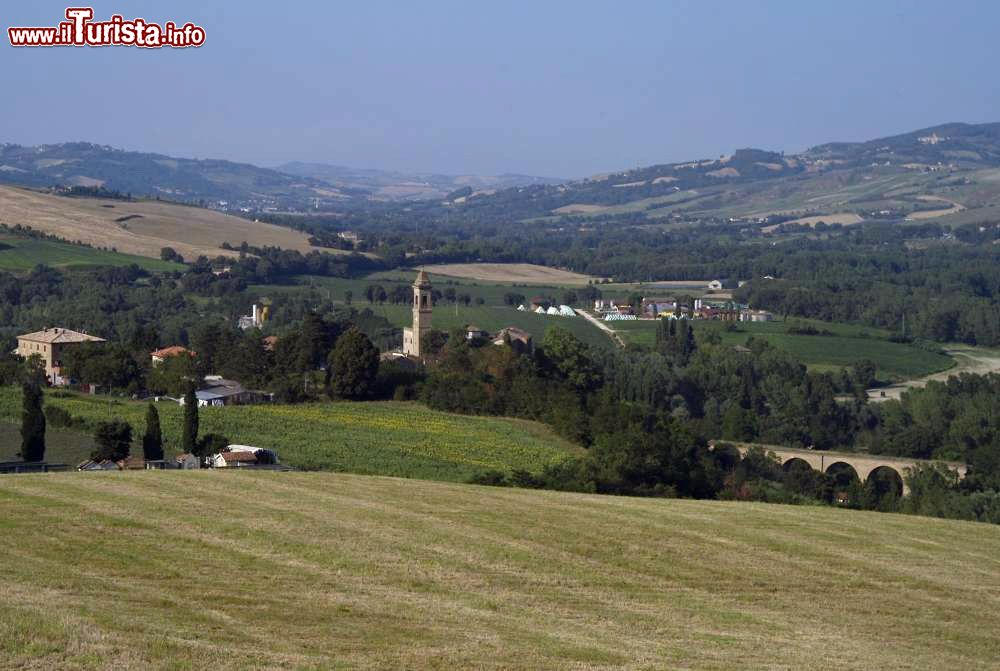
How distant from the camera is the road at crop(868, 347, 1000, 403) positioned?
74.6 m

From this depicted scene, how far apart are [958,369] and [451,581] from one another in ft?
231

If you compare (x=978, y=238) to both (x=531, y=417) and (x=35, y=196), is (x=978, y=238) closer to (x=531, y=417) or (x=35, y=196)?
(x=35, y=196)

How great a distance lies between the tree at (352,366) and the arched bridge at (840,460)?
14535 mm

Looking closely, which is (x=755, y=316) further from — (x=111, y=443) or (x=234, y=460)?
(x=111, y=443)

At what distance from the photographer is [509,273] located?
13562 cm

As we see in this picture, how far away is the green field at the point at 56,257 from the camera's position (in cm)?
10362

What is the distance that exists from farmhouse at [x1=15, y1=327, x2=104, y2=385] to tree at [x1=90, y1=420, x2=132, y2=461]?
2520cm

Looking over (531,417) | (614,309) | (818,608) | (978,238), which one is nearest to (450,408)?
(531,417)

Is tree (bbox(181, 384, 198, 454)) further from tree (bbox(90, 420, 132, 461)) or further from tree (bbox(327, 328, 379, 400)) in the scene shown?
tree (bbox(327, 328, 379, 400))

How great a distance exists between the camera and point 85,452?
3803cm

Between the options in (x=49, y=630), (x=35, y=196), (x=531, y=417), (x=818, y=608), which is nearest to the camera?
(x=49, y=630)

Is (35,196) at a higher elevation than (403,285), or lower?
higher

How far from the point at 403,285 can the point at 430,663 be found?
319 ft

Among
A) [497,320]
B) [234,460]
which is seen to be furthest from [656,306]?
[234,460]
